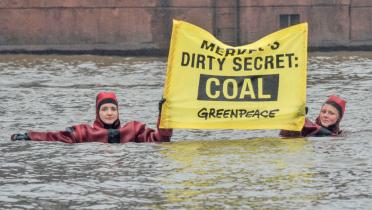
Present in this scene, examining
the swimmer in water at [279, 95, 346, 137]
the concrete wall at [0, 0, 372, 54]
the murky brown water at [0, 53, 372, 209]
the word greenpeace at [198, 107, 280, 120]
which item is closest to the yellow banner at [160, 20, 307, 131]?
the word greenpeace at [198, 107, 280, 120]

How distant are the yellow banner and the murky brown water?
1.04 feet

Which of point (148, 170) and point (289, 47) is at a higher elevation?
point (289, 47)

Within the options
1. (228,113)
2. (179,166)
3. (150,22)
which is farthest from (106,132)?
(150,22)

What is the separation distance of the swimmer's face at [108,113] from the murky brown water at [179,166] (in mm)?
292

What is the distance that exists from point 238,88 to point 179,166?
6.63ft

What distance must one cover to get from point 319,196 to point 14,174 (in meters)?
3.03

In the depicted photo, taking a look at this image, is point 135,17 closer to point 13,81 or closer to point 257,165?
point 13,81

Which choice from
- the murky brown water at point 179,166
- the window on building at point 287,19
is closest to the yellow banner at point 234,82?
the murky brown water at point 179,166

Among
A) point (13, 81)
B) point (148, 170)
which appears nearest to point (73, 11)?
point (13, 81)

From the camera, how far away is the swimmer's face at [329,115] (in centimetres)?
1476

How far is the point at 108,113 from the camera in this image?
1404 centimetres

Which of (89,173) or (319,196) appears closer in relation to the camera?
(319,196)

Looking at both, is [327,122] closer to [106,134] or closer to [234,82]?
[234,82]

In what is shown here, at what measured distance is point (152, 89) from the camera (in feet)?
72.6
